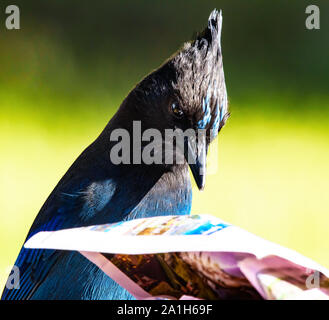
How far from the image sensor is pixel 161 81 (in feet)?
4.70

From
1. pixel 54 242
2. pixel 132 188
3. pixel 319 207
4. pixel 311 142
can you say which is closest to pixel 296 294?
pixel 54 242

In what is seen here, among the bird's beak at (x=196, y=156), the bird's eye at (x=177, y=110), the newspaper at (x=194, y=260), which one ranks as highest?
the bird's eye at (x=177, y=110)

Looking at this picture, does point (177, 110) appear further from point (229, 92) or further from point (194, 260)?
point (229, 92)

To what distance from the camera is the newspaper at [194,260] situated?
819 millimetres

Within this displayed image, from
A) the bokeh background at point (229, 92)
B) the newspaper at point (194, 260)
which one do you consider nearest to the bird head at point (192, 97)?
the newspaper at point (194, 260)

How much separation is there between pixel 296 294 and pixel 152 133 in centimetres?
69

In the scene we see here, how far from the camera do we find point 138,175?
1428 millimetres

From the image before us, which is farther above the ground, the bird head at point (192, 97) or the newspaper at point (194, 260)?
the bird head at point (192, 97)

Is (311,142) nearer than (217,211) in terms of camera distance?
No

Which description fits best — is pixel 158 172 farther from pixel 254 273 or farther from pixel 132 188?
pixel 254 273

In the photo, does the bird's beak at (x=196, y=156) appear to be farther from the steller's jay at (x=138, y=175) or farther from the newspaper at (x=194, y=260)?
the newspaper at (x=194, y=260)

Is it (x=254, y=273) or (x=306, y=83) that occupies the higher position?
(x=306, y=83)
